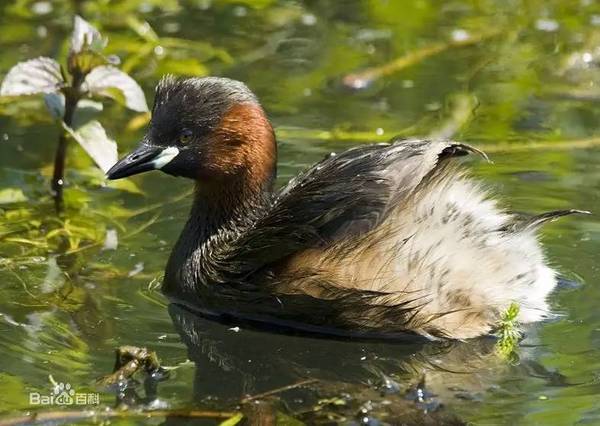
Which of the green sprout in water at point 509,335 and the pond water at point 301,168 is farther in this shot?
the green sprout in water at point 509,335

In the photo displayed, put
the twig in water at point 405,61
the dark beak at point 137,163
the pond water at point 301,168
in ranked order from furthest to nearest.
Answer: the twig in water at point 405,61 → the dark beak at point 137,163 → the pond water at point 301,168

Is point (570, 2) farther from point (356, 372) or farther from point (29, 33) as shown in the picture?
point (356, 372)

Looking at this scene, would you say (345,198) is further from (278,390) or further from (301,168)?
(301,168)

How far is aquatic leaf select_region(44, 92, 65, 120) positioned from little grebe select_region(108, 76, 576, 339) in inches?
31.2

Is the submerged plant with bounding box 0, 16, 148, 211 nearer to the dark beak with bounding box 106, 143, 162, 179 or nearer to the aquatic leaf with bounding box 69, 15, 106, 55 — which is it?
the aquatic leaf with bounding box 69, 15, 106, 55

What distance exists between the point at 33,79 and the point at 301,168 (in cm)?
139

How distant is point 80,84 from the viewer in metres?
6.30

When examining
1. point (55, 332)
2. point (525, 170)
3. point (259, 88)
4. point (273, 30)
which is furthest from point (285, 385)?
point (273, 30)

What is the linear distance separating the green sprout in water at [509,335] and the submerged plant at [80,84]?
195 centimetres

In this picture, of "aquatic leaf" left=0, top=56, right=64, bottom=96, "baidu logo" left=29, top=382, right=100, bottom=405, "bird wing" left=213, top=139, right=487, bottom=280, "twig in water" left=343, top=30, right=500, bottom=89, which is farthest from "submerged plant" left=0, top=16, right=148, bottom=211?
"twig in water" left=343, top=30, right=500, bottom=89

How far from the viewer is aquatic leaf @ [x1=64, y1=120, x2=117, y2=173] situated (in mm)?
6109

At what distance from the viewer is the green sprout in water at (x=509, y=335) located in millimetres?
4988

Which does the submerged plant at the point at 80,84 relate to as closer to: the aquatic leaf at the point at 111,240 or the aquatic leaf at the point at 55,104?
the aquatic leaf at the point at 55,104

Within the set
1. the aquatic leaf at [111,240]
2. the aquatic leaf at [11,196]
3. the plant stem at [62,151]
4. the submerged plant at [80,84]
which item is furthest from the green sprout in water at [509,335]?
the aquatic leaf at [11,196]
